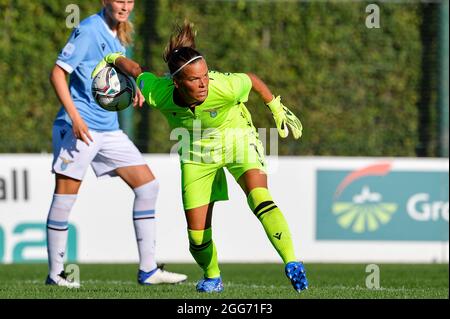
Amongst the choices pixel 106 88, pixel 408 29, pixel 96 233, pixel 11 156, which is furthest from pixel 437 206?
pixel 106 88

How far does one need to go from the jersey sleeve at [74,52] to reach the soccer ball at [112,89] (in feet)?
1.67

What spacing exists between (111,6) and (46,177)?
361 cm

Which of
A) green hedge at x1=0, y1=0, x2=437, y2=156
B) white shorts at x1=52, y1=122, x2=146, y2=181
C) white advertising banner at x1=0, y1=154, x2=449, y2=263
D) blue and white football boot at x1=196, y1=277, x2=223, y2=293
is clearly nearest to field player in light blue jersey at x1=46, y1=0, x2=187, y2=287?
white shorts at x1=52, y1=122, x2=146, y2=181

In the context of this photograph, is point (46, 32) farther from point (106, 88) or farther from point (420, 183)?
point (106, 88)

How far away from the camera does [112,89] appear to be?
24.8ft

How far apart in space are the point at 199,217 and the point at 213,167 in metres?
0.36

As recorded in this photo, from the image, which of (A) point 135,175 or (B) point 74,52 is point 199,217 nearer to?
(A) point 135,175

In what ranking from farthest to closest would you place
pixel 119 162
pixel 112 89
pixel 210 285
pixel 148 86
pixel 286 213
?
pixel 286 213 → pixel 119 162 → pixel 210 285 → pixel 112 89 → pixel 148 86

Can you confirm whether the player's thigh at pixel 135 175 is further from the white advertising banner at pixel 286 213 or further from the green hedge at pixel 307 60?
the green hedge at pixel 307 60

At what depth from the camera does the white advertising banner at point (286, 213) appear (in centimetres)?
1138

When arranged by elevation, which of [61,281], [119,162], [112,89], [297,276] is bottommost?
[61,281]

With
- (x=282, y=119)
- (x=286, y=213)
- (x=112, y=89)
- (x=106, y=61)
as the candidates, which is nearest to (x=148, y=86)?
(x=112, y=89)

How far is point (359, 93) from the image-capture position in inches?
521

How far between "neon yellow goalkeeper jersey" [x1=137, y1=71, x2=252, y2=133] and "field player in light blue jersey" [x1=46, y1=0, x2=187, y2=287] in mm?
867
